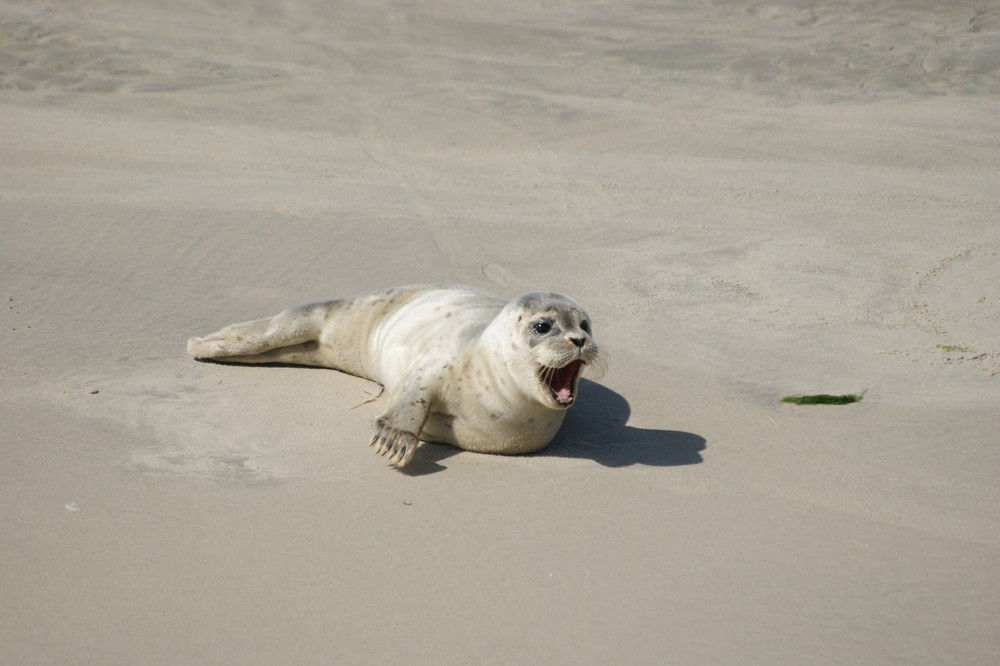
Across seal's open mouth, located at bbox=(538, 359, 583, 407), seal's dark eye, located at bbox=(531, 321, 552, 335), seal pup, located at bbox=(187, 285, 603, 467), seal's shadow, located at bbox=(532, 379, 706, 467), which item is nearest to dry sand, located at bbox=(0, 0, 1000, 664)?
seal's shadow, located at bbox=(532, 379, 706, 467)

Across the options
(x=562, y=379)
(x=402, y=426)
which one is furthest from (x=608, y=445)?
(x=402, y=426)

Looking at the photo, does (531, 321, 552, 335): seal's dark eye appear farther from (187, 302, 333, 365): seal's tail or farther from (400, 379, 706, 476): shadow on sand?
(187, 302, 333, 365): seal's tail

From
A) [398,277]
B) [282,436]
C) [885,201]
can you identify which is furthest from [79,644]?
[885,201]

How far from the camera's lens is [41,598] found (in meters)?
2.90

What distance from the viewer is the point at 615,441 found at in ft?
13.8

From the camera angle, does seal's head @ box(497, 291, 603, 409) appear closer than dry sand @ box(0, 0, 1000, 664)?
No

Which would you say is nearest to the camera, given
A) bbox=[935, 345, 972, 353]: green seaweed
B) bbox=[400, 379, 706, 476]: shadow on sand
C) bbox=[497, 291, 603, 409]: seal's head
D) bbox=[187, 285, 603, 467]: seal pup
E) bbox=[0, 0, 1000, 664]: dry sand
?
bbox=[0, 0, 1000, 664]: dry sand

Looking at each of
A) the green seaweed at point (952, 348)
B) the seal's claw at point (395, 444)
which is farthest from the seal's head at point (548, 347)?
the green seaweed at point (952, 348)

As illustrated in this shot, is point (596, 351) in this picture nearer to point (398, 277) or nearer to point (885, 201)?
point (398, 277)

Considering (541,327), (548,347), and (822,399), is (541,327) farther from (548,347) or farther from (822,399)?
(822,399)

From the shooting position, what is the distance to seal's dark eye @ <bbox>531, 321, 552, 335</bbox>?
12.7ft

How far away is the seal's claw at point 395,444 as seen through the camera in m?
3.80

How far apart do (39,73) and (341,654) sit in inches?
336

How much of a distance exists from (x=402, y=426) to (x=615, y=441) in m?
0.87
